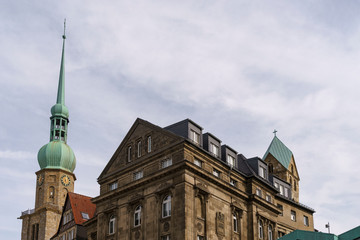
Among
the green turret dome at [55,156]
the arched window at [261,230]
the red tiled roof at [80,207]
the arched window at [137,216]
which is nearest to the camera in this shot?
the arched window at [137,216]

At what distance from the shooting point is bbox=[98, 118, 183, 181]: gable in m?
58.9

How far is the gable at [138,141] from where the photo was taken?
58938 millimetres

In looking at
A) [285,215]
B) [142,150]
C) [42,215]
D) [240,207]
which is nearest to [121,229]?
[142,150]

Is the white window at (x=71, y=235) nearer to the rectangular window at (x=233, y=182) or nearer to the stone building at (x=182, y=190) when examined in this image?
the stone building at (x=182, y=190)

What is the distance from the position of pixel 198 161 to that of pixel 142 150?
660cm

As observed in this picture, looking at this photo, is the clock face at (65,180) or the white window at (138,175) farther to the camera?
the clock face at (65,180)

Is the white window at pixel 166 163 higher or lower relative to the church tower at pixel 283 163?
lower

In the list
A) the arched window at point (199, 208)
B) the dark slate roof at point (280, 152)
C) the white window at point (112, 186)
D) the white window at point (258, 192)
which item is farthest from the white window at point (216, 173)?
the dark slate roof at point (280, 152)

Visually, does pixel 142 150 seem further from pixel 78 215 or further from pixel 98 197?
pixel 78 215

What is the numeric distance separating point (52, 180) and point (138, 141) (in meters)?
66.4

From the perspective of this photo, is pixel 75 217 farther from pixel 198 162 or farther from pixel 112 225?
pixel 198 162

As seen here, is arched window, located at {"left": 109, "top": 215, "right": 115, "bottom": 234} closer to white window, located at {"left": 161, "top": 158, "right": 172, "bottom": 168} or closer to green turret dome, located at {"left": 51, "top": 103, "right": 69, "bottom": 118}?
white window, located at {"left": 161, "top": 158, "right": 172, "bottom": 168}

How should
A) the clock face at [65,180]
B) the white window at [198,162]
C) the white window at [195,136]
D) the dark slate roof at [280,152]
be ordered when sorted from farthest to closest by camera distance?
1. the clock face at [65,180]
2. the dark slate roof at [280,152]
3. the white window at [195,136]
4. the white window at [198,162]

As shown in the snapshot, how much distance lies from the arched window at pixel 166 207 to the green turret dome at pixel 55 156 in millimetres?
72575
